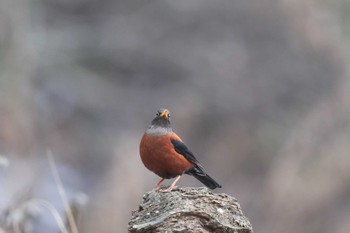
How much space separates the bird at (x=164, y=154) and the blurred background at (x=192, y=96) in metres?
6.66

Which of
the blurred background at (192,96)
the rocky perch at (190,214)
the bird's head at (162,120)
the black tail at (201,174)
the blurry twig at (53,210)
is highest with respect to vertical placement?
the blurred background at (192,96)

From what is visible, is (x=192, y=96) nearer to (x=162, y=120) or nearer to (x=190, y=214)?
(x=162, y=120)

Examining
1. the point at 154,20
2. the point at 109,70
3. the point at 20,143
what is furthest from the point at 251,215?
the point at 154,20

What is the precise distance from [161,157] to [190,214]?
0.85 meters

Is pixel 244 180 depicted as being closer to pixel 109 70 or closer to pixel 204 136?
pixel 204 136

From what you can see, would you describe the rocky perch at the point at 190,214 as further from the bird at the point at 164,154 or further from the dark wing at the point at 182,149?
the dark wing at the point at 182,149

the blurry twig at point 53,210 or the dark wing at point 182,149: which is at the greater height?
the dark wing at point 182,149

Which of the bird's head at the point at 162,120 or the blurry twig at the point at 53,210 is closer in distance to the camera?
the bird's head at the point at 162,120

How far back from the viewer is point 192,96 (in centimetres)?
1805

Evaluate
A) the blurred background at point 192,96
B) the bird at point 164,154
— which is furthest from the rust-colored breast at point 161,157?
the blurred background at point 192,96

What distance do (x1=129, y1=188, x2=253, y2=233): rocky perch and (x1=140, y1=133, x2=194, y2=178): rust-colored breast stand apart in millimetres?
619

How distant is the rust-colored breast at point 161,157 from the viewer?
5145 millimetres

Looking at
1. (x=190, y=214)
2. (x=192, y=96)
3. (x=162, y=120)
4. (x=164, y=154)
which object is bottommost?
(x=190, y=214)

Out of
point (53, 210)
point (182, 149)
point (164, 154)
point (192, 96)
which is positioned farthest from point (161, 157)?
point (192, 96)
